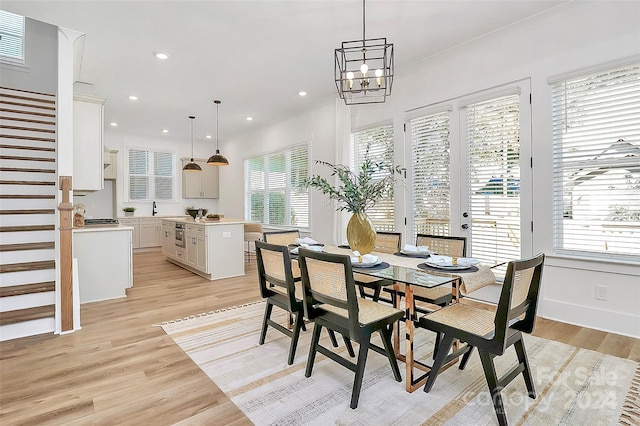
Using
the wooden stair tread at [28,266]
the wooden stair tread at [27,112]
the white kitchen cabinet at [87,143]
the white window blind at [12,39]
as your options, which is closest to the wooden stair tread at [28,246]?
the wooden stair tread at [28,266]

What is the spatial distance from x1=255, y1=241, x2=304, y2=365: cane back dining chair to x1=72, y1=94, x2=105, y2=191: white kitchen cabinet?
9.68 ft

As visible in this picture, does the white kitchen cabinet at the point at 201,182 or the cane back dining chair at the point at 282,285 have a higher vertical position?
the white kitchen cabinet at the point at 201,182

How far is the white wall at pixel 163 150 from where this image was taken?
319 inches

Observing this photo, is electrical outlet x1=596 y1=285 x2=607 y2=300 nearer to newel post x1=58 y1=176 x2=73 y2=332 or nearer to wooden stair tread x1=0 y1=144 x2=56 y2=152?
newel post x1=58 y1=176 x2=73 y2=332

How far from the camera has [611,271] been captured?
2.87 metres

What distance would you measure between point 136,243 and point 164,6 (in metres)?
6.42

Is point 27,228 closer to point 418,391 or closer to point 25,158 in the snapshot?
point 25,158

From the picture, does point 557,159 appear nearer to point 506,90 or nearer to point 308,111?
point 506,90

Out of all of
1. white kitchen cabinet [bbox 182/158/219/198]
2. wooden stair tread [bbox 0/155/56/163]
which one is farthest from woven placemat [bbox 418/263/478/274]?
white kitchen cabinet [bbox 182/158/219/198]

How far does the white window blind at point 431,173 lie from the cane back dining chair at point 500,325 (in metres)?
2.20

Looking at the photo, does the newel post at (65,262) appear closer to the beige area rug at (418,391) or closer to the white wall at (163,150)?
the beige area rug at (418,391)

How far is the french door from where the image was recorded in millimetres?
3430

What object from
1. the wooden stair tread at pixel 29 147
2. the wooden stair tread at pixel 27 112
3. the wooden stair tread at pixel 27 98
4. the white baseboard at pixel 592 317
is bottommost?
the white baseboard at pixel 592 317

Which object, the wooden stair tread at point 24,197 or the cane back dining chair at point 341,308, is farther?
the wooden stair tread at point 24,197
